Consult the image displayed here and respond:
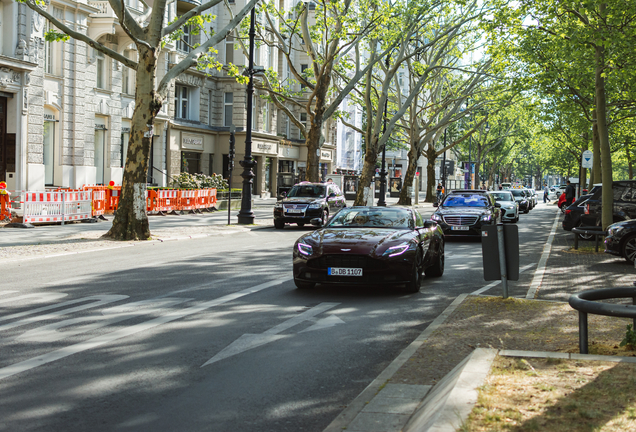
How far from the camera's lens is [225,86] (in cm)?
4759

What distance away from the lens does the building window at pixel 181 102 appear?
44125 mm

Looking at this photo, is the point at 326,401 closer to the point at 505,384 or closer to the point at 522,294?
the point at 505,384

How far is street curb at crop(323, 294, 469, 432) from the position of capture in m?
4.62

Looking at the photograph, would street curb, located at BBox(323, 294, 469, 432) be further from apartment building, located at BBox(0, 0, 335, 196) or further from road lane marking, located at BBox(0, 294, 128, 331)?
apartment building, located at BBox(0, 0, 335, 196)

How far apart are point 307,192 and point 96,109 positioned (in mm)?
12951

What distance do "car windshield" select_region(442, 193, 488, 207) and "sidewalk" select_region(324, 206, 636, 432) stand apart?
9348 millimetres

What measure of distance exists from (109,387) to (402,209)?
740cm

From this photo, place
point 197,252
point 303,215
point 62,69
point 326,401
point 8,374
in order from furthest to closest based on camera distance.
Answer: point 62,69, point 303,215, point 197,252, point 8,374, point 326,401

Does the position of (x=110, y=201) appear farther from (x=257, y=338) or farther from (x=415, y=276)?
(x=257, y=338)

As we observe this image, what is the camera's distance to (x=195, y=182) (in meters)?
33.2

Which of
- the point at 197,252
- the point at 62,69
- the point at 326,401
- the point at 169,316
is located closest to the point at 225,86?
the point at 62,69

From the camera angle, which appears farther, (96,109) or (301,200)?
(96,109)

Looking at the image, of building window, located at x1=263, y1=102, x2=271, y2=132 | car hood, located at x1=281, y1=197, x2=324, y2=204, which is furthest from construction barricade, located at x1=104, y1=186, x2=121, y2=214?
building window, located at x1=263, y1=102, x2=271, y2=132

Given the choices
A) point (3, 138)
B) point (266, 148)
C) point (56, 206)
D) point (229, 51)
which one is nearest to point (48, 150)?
point (3, 138)
